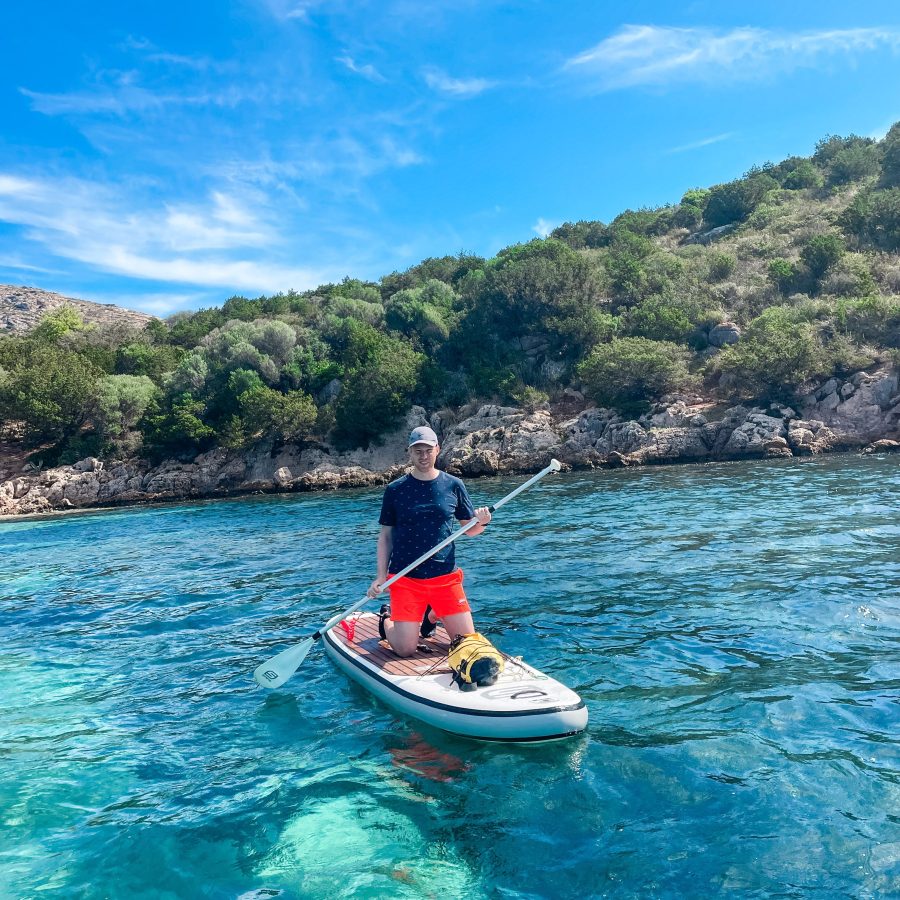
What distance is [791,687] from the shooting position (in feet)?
20.8

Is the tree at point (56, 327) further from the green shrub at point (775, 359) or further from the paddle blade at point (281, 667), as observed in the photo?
the paddle blade at point (281, 667)

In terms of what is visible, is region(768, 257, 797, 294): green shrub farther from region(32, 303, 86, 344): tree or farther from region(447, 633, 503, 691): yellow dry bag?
region(32, 303, 86, 344): tree

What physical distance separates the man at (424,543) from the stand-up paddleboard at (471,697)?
0.48 meters

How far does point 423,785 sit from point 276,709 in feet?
7.42

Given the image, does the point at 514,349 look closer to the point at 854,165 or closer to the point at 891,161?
the point at 891,161

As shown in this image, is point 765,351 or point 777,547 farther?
point 765,351

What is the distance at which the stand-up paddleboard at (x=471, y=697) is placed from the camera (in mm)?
5676

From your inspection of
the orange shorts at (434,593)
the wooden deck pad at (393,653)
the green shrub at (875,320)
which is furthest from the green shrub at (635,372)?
the orange shorts at (434,593)

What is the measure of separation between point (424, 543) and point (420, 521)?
22cm

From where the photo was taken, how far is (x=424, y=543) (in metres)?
7.06

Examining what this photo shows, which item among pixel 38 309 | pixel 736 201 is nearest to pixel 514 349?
pixel 736 201

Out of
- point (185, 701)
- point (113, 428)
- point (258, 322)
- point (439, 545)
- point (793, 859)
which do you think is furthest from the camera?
point (258, 322)

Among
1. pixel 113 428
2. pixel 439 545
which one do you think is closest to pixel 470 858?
pixel 439 545

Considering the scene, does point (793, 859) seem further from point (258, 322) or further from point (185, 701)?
point (258, 322)
